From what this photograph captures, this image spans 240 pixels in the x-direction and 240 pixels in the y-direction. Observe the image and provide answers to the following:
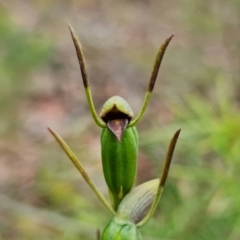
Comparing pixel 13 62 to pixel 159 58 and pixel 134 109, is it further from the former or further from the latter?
pixel 159 58

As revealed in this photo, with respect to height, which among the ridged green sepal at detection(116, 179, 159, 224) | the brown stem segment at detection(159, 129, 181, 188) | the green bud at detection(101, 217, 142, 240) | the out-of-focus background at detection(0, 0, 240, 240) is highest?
the out-of-focus background at detection(0, 0, 240, 240)

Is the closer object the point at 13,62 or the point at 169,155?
the point at 169,155

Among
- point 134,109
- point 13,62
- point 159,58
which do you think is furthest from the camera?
point 134,109

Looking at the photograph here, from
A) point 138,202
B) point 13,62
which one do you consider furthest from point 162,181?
point 13,62

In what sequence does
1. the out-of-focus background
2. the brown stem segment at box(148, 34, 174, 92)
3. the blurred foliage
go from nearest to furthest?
the brown stem segment at box(148, 34, 174, 92)
the out-of-focus background
the blurred foliage

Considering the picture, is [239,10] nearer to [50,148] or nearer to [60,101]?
[50,148]

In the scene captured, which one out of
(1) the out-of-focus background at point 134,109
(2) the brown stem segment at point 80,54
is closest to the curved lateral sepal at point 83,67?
(2) the brown stem segment at point 80,54

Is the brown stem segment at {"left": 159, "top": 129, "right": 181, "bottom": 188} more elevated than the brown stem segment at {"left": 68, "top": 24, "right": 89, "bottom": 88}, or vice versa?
the brown stem segment at {"left": 68, "top": 24, "right": 89, "bottom": 88}

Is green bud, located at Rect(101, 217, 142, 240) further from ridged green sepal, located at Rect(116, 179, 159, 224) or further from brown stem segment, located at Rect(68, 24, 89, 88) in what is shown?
brown stem segment, located at Rect(68, 24, 89, 88)

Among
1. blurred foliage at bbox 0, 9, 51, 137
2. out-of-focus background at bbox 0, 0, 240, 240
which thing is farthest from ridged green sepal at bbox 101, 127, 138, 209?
blurred foliage at bbox 0, 9, 51, 137
